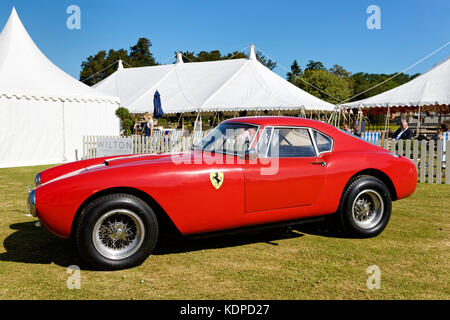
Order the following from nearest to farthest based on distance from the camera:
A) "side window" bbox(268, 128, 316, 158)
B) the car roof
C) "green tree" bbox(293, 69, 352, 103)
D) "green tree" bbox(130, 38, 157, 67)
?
"side window" bbox(268, 128, 316, 158), the car roof, "green tree" bbox(293, 69, 352, 103), "green tree" bbox(130, 38, 157, 67)

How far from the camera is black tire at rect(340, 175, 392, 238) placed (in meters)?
4.48

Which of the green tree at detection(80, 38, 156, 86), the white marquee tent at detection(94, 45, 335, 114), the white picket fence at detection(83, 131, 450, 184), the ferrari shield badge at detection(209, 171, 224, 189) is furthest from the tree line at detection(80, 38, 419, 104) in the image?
the ferrari shield badge at detection(209, 171, 224, 189)

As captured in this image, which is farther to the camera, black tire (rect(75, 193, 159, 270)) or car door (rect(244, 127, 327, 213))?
car door (rect(244, 127, 327, 213))

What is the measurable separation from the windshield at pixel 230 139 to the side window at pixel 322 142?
2.66 ft

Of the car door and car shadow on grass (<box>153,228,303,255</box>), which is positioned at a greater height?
the car door

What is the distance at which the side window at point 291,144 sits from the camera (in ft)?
13.9

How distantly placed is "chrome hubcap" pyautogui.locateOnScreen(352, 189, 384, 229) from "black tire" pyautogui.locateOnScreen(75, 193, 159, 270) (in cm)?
256

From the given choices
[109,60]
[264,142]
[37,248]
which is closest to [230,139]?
[264,142]

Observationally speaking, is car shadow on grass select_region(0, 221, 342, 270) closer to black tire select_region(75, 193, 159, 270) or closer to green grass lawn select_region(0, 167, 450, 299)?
green grass lawn select_region(0, 167, 450, 299)

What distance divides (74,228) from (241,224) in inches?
64.5

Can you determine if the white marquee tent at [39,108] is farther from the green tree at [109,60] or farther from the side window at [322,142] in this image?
the green tree at [109,60]

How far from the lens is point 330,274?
3482mm

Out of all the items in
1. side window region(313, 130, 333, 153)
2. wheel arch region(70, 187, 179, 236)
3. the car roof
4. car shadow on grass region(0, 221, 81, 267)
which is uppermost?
the car roof

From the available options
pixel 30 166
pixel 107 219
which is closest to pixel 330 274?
pixel 107 219
